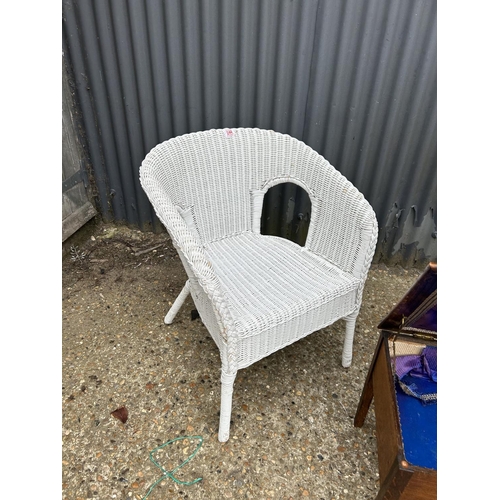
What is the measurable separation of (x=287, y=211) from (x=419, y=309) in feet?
4.98

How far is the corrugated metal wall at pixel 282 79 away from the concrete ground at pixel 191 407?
85 centimetres

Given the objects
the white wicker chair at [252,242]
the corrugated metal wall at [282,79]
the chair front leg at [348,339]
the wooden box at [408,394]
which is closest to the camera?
the wooden box at [408,394]

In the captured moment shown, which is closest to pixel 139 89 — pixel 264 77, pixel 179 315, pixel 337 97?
pixel 264 77

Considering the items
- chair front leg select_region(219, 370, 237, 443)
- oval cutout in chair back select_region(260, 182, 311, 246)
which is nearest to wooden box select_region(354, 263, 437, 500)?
chair front leg select_region(219, 370, 237, 443)

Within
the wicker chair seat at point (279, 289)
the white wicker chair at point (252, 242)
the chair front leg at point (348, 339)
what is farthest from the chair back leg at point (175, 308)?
the chair front leg at point (348, 339)

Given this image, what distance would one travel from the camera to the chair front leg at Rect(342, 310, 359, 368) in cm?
179

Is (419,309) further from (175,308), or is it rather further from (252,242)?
(175,308)

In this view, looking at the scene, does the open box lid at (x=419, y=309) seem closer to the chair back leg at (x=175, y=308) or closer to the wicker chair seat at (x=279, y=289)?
the wicker chair seat at (x=279, y=289)

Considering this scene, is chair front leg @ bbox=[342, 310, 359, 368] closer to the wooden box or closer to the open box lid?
the wooden box

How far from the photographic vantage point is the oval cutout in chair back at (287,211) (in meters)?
2.54

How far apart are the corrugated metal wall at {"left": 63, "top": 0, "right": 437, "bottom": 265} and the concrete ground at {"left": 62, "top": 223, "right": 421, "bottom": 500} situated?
852mm

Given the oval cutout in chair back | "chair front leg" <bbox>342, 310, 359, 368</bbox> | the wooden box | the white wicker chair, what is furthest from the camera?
the oval cutout in chair back

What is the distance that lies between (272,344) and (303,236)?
4.22ft

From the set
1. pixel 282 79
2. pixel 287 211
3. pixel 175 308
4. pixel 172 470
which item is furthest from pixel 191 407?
pixel 282 79
